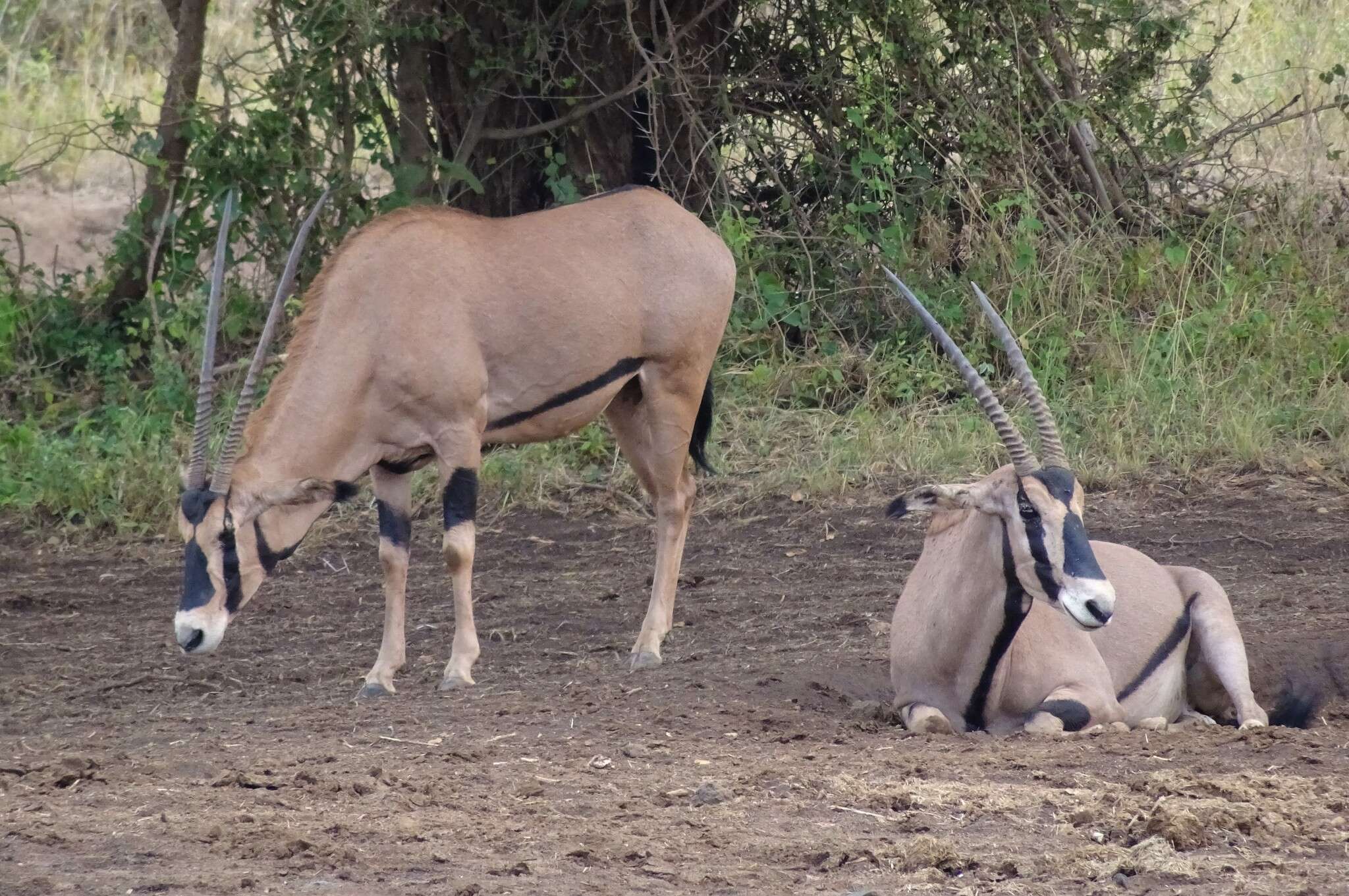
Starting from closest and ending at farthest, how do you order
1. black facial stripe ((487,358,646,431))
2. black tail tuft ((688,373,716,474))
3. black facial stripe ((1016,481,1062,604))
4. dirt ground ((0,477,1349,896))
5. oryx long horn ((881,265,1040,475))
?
dirt ground ((0,477,1349,896)) < black facial stripe ((1016,481,1062,604)) < oryx long horn ((881,265,1040,475)) < black facial stripe ((487,358,646,431)) < black tail tuft ((688,373,716,474))

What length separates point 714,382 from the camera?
10.1 m

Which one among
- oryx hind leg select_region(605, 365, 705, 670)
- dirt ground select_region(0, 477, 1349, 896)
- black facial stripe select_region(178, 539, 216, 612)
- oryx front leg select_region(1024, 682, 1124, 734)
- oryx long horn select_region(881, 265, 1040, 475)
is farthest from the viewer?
oryx hind leg select_region(605, 365, 705, 670)

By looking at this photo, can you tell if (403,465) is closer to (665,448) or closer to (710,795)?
(665,448)

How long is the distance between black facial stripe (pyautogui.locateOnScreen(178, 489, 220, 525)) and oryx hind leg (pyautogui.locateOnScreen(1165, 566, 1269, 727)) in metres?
3.73

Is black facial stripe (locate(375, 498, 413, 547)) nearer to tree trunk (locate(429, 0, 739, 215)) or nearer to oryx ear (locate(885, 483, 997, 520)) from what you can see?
oryx ear (locate(885, 483, 997, 520))

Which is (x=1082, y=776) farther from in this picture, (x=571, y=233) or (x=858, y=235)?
(x=858, y=235)

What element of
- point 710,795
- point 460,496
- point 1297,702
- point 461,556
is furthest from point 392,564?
point 1297,702

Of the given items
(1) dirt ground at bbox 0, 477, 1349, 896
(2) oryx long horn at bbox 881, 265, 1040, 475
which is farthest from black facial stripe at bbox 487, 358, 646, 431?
(2) oryx long horn at bbox 881, 265, 1040, 475

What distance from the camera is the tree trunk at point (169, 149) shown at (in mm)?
10109

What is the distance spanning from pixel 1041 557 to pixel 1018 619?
0.99ft

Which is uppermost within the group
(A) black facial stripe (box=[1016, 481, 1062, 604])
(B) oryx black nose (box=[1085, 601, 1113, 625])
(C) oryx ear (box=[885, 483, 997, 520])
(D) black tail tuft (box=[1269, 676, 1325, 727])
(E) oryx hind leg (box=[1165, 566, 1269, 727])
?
(C) oryx ear (box=[885, 483, 997, 520])

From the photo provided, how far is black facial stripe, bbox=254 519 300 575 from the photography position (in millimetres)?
6102

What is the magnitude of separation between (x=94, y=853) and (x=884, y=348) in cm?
684

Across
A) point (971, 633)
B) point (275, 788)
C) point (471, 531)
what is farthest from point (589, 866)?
point (471, 531)
